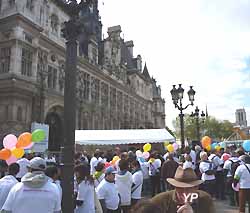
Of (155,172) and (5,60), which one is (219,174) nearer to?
(155,172)

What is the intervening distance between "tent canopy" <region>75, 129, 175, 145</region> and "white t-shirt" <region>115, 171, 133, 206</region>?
1139 centimetres

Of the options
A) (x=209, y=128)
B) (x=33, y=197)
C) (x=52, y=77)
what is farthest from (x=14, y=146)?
(x=209, y=128)

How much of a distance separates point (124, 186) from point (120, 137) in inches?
474

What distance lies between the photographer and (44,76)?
871 inches

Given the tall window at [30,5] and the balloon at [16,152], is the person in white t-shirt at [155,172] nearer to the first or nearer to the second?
the balloon at [16,152]

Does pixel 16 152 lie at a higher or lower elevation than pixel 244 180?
higher

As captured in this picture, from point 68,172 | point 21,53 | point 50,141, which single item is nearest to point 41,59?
point 21,53

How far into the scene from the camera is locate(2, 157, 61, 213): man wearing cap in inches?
142

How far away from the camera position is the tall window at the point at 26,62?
20.4m

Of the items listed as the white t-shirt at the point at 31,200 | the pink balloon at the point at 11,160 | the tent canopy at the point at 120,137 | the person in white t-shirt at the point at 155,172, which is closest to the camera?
the white t-shirt at the point at 31,200

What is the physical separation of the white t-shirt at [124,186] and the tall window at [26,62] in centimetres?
1643

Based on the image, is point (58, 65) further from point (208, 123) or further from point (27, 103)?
point (208, 123)

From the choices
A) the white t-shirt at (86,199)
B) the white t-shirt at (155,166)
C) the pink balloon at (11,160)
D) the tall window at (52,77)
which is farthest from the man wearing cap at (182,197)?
the tall window at (52,77)

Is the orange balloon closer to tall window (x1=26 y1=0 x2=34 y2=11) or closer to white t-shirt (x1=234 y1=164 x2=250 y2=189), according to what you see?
white t-shirt (x1=234 y1=164 x2=250 y2=189)
